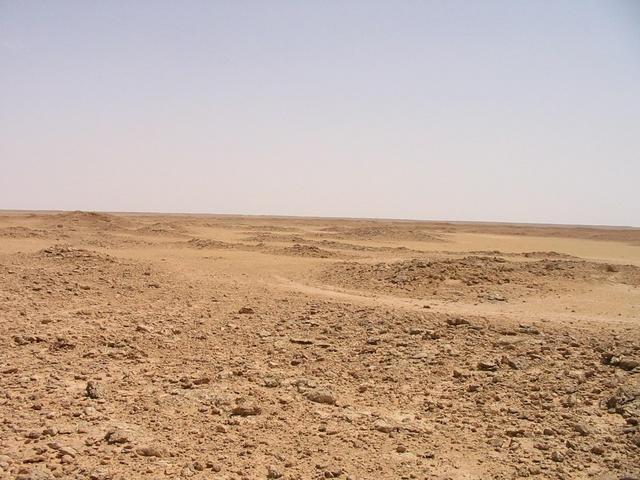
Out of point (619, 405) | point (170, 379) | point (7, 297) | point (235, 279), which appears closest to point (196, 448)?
point (170, 379)

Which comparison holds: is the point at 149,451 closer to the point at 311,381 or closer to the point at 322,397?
the point at 322,397

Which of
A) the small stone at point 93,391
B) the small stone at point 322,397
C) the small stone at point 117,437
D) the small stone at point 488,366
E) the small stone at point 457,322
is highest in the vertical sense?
the small stone at point 457,322

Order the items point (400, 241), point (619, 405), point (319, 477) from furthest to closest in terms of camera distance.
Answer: point (400, 241)
point (619, 405)
point (319, 477)

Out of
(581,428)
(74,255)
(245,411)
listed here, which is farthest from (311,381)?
(74,255)

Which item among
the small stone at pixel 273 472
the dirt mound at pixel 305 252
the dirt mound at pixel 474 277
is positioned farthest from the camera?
the dirt mound at pixel 305 252

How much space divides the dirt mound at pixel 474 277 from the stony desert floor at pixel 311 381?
26 cm

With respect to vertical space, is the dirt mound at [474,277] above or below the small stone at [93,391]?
above

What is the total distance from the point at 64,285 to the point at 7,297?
3.98 ft

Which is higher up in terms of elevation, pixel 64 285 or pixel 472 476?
pixel 64 285

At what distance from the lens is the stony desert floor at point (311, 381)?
4.56m

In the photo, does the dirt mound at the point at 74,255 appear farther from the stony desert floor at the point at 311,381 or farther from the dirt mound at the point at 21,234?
the dirt mound at the point at 21,234

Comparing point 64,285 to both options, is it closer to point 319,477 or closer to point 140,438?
point 140,438

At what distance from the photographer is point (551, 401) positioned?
5656 millimetres

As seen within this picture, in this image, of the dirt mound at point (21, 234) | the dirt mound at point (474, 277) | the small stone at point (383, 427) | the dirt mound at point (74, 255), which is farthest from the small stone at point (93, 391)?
the dirt mound at point (21, 234)
